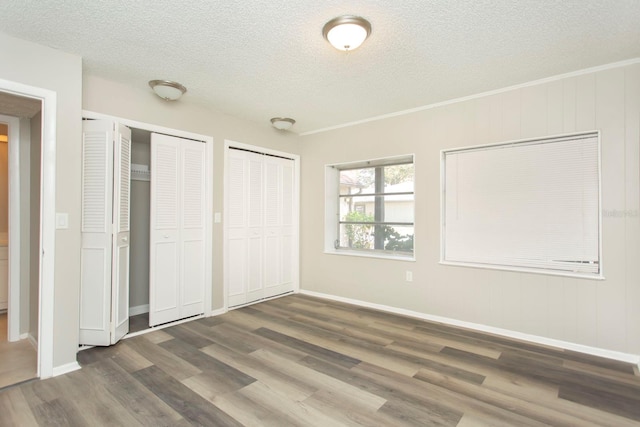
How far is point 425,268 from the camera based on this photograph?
12.7 ft

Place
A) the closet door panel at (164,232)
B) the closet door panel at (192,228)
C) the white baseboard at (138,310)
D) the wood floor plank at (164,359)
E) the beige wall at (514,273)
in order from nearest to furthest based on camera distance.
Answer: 1. the wood floor plank at (164,359)
2. the beige wall at (514,273)
3. the closet door panel at (164,232)
4. the closet door panel at (192,228)
5. the white baseboard at (138,310)

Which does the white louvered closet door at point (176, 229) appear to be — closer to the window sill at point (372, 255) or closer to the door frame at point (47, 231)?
the door frame at point (47, 231)

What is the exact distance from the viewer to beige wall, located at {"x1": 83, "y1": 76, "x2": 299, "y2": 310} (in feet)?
10.2

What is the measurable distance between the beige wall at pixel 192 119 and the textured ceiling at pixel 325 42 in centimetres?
16

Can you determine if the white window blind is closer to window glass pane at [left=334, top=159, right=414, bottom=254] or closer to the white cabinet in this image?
window glass pane at [left=334, top=159, right=414, bottom=254]

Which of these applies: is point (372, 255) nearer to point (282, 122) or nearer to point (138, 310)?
point (282, 122)

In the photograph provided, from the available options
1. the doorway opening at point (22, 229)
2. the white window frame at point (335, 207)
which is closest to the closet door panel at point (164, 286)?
the doorway opening at point (22, 229)

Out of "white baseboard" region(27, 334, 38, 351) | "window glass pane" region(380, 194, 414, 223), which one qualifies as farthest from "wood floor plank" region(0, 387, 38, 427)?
"window glass pane" region(380, 194, 414, 223)

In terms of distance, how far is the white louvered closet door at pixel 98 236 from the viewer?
292 cm

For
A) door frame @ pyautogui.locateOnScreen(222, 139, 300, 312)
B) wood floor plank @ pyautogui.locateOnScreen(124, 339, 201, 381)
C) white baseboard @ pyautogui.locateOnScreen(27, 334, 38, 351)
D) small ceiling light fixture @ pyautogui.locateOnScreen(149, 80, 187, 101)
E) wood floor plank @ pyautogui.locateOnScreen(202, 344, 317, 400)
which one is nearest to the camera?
wood floor plank @ pyautogui.locateOnScreen(202, 344, 317, 400)

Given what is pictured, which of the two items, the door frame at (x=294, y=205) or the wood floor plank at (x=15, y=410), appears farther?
the door frame at (x=294, y=205)

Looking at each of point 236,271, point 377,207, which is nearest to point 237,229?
point 236,271

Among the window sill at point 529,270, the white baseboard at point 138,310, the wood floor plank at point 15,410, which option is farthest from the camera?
the white baseboard at point 138,310

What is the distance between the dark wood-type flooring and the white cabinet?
107 cm
